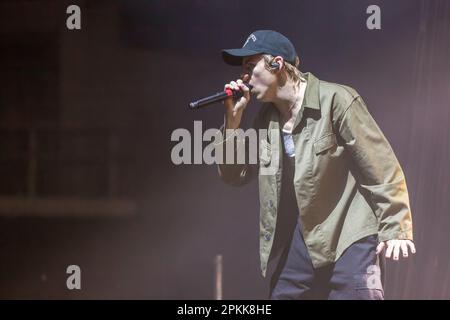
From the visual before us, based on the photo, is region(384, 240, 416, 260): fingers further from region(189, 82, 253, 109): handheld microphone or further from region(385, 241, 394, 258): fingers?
region(189, 82, 253, 109): handheld microphone

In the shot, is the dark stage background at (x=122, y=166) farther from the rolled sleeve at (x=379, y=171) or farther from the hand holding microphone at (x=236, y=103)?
the rolled sleeve at (x=379, y=171)

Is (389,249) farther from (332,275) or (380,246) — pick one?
(332,275)

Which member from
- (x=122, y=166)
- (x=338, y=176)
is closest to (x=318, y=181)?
(x=338, y=176)

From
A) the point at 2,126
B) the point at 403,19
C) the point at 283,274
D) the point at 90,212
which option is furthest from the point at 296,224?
the point at 2,126

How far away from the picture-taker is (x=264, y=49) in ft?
8.64

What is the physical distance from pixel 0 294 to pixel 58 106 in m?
1.01

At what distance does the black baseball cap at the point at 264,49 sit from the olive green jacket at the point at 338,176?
0.41ft

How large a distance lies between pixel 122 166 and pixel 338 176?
4.95 ft

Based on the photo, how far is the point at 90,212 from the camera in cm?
378

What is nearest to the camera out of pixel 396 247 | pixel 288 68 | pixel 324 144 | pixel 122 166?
pixel 396 247

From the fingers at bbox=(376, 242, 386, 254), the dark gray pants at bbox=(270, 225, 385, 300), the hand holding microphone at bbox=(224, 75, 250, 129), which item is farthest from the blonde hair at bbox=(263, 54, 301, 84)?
the fingers at bbox=(376, 242, 386, 254)

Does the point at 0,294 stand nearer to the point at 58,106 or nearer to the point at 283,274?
the point at 58,106
